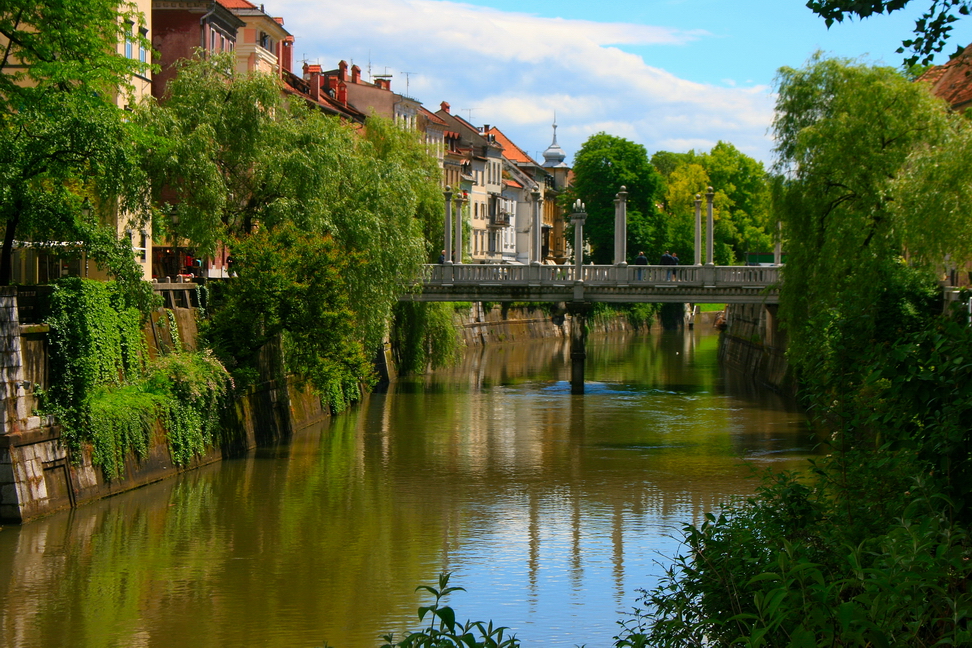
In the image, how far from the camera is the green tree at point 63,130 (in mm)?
21859

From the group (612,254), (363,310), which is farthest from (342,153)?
(612,254)

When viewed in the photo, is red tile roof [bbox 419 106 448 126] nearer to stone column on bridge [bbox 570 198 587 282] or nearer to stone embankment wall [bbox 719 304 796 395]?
stone embankment wall [bbox 719 304 796 395]

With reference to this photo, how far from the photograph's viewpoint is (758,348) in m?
55.7

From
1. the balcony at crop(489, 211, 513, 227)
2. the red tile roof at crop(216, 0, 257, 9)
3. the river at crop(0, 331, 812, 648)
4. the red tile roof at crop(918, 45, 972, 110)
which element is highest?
the red tile roof at crop(216, 0, 257, 9)

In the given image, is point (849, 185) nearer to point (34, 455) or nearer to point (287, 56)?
Answer: point (34, 455)

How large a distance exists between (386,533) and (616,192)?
209 feet

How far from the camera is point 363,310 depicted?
113 ft

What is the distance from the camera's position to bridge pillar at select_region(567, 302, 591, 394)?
4609 centimetres

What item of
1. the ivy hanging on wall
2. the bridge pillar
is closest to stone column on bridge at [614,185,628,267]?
the bridge pillar

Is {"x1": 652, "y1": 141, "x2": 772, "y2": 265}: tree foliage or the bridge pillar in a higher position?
{"x1": 652, "y1": 141, "x2": 772, "y2": 265}: tree foliage

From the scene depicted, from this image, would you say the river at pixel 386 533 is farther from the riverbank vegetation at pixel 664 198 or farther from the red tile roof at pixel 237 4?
the riverbank vegetation at pixel 664 198

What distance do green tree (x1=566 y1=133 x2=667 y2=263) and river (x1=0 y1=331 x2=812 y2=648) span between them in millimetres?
44049

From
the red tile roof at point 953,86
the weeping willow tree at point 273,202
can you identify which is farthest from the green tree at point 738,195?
the weeping willow tree at point 273,202

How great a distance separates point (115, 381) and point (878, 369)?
1820cm
